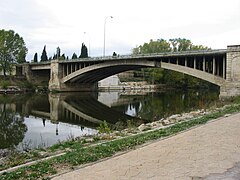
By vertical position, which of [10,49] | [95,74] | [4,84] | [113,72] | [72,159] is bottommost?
[72,159]

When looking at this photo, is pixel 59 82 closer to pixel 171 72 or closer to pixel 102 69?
pixel 102 69

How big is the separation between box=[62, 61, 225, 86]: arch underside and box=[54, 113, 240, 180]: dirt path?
31558mm

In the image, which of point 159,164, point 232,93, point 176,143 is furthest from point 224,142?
point 232,93

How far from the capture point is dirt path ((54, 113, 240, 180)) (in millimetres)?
5602

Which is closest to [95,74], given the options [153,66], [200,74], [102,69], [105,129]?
[102,69]

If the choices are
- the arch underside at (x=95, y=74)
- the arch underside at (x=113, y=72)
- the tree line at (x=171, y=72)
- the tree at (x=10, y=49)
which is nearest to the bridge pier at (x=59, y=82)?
the arch underside at (x=113, y=72)

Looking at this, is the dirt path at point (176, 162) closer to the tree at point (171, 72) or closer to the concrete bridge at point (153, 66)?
the concrete bridge at point (153, 66)

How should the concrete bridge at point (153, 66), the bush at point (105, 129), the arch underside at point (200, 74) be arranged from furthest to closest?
the arch underside at point (200, 74) < the concrete bridge at point (153, 66) < the bush at point (105, 129)

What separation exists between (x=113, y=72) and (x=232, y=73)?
29.5 meters

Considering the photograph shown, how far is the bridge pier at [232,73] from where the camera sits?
121 feet

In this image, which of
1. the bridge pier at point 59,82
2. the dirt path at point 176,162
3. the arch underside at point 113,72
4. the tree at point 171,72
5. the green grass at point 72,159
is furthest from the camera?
the tree at point 171,72

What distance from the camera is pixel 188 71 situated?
4172 cm

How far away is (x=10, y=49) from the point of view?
66.1 m

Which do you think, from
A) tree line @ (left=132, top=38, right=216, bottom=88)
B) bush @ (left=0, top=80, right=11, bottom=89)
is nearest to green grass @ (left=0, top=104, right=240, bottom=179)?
bush @ (left=0, top=80, right=11, bottom=89)
